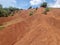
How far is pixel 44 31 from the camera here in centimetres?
1939

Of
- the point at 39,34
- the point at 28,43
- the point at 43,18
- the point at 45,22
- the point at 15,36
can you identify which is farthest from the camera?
the point at 43,18

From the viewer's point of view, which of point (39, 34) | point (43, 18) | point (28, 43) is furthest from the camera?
point (43, 18)

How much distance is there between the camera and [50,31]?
19328 mm

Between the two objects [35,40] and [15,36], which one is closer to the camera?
[35,40]

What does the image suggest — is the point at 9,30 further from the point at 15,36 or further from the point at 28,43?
the point at 28,43

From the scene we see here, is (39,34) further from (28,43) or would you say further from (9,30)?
(9,30)

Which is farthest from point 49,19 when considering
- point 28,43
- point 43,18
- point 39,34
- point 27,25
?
point 28,43

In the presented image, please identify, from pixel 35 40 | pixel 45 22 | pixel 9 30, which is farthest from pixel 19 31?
pixel 35 40

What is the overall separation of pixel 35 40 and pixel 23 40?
1580 millimetres

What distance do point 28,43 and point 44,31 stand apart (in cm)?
255

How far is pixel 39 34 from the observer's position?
62.2 feet

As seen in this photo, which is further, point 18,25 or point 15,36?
point 18,25

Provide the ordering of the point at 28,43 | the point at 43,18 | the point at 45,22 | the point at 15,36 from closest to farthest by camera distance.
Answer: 1. the point at 28,43
2. the point at 15,36
3. the point at 45,22
4. the point at 43,18

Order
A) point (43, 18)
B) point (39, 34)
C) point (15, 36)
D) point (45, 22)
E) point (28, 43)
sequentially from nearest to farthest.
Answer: point (28, 43), point (39, 34), point (15, 36), point (45, 22), point (43, 18)
